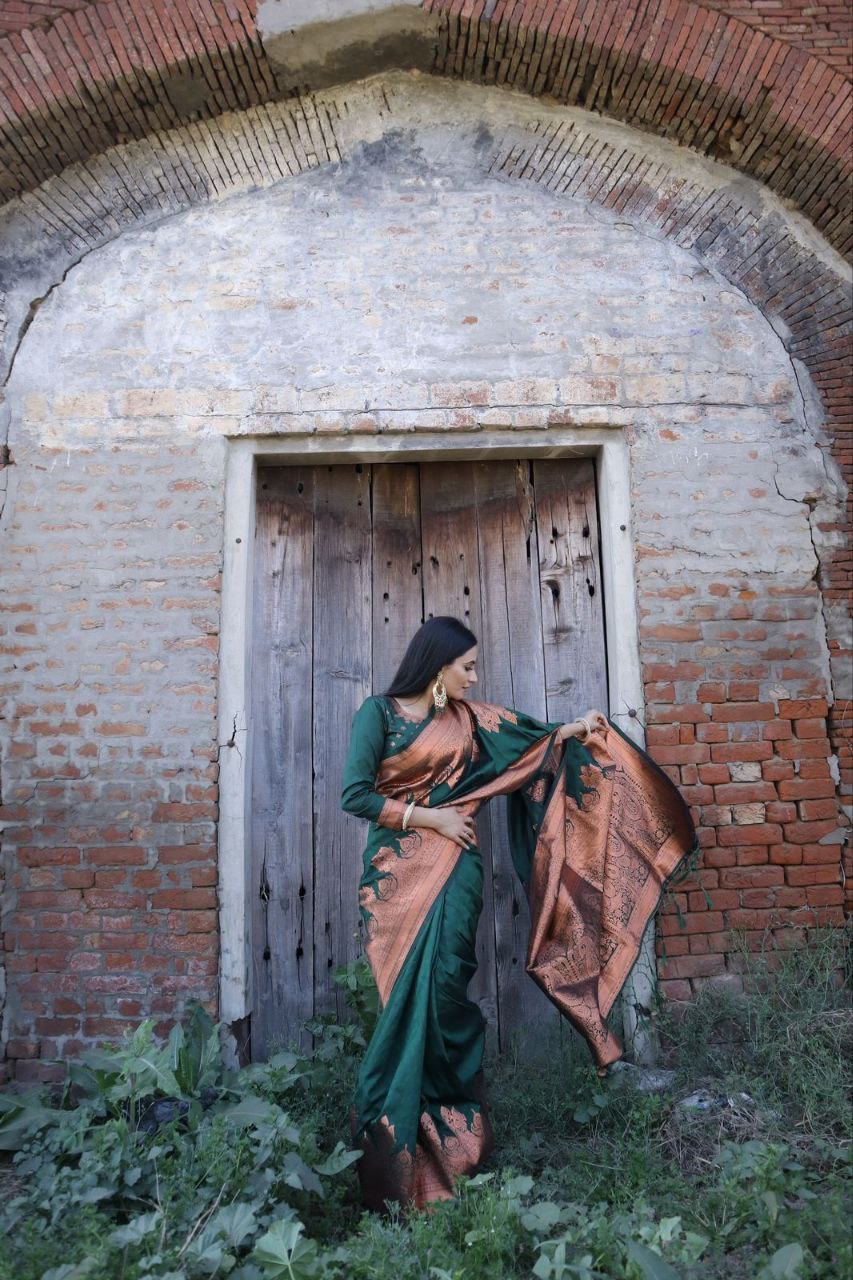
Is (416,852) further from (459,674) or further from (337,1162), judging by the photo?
(337,1162)

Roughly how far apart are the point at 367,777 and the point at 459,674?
0.52m

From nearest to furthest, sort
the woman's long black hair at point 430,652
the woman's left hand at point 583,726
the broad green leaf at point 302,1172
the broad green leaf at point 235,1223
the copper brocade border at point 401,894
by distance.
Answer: the broad green leaf at point 235,1223, the broad green leaf at point 302,1172, the copper brocade border at point 401,894, the woman's long black hair at point 430,652, the woman's left hand at point 583,726

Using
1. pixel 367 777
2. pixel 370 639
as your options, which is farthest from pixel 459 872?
pixel 370 639

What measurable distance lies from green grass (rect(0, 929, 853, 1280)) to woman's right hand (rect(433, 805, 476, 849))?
3.09 feet

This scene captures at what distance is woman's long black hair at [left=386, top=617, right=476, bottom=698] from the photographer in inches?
146

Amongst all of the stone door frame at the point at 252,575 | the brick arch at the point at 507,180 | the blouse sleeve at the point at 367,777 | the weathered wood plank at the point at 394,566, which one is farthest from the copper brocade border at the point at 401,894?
the brick arch at the point at 507,180

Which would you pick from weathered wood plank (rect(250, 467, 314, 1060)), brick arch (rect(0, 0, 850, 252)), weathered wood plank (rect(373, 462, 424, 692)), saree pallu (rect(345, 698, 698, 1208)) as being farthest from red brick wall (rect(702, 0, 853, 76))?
saree pallu (rect(345, 698, 698, 1208))

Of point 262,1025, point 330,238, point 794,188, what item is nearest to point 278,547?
point 330,238

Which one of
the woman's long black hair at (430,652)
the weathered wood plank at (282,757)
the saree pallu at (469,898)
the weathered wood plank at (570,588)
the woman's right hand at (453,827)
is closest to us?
the saree pallu at (469,898)

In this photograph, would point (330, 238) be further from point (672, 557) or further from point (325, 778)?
point (325, 778)

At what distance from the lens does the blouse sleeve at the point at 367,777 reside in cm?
354

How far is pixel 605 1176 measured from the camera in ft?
10.5

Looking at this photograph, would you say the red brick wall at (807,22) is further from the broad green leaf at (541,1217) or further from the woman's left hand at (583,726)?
the broad green leaf at (541,1217)

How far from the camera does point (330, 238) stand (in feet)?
14.9
